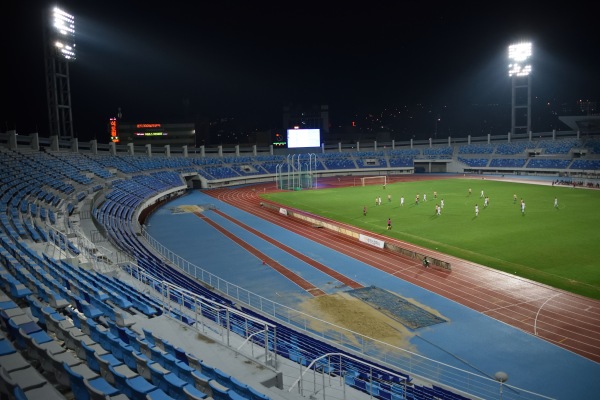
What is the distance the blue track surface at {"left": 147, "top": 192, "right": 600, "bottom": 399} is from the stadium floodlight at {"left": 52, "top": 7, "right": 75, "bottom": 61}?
21.1 meters

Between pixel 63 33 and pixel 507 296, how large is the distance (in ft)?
149

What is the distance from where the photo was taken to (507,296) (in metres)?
18.6

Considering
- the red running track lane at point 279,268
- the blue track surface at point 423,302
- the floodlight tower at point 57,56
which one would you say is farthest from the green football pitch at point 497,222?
the floodlight tower at point 57,56

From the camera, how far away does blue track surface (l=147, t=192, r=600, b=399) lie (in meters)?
12.6

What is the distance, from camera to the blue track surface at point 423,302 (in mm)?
12602

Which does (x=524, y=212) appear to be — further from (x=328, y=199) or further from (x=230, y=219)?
(x=230, y=219)

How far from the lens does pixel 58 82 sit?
46.6m

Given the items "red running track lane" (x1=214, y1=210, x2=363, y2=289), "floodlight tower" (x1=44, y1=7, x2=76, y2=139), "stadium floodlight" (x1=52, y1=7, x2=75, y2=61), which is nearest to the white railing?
"red running track lane" (x1=214, y1=210, x2=363, y2=289)

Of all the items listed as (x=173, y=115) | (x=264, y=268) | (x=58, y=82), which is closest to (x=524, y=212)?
(x=264, y=268)

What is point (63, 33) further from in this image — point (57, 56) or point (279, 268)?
point (279, 268)

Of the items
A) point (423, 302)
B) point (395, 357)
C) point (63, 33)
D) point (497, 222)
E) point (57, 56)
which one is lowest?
point (395, 357)

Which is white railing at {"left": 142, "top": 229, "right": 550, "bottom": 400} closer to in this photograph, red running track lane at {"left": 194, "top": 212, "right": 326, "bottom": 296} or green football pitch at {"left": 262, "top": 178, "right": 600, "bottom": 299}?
red running track lane at {"left": 194, "top": 212, "right": 326, "bottom": 296}

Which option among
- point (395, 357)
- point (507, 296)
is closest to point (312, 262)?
point (507, 296)

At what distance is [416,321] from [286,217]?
2360cm
